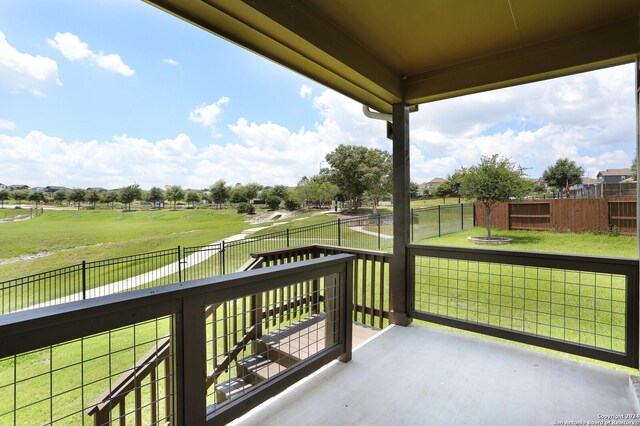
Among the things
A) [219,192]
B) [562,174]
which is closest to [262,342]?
[219,192]

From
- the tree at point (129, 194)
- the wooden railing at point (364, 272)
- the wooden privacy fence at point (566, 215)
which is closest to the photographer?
the wooden privacy fence at point (566, 215)

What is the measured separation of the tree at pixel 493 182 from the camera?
4.24m

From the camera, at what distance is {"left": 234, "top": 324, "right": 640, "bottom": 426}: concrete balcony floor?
1.75 metres

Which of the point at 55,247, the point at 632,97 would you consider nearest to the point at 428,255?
the point at 632,97

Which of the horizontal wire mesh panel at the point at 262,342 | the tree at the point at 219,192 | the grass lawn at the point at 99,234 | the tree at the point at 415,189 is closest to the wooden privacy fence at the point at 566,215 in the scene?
the tree at the point at 415,189

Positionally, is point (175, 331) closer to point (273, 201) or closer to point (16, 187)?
point (16, 187)

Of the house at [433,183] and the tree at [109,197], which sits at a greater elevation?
the house at [433,183]

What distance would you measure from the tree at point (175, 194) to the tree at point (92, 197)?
89 centimetres

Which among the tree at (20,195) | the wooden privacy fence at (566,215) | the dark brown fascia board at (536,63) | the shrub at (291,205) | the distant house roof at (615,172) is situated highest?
the dark brown fascia board at (536,63)

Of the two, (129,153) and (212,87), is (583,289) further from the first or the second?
(212,87)

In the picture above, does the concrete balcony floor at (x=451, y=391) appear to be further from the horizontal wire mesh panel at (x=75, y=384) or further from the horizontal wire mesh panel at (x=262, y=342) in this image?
the horizontal wire mesh panel at (x=75, y=384)

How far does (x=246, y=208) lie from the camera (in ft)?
16.8

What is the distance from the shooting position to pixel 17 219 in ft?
9.68

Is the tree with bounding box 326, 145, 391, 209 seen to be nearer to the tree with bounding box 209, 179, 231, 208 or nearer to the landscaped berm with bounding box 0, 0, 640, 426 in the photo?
the landscaped berm with bounding box 0, 0, 640, 426
